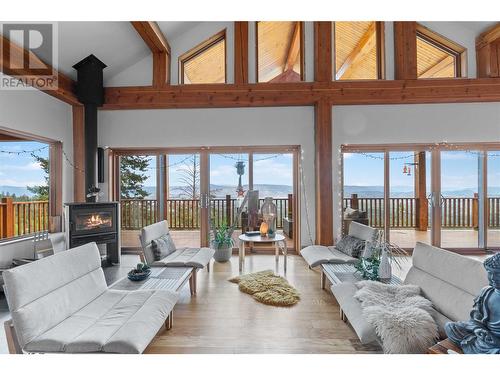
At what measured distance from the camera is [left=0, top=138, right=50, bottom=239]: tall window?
169 inches

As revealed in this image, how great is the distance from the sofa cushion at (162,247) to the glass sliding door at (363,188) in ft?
10.7

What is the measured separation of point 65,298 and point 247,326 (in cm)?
151

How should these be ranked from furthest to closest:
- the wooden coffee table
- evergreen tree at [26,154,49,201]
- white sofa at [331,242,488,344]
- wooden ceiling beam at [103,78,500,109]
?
wooden ceiling beam at [103,78,500,109]
evergreen tree at [26,154,49,201]
the wooden coffee table
white sofa at [331,242,488,344]

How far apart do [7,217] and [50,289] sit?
13.1 ft

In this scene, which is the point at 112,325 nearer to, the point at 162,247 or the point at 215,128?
the point at 162,247

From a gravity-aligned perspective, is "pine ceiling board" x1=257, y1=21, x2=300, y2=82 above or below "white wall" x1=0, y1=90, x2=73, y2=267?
above

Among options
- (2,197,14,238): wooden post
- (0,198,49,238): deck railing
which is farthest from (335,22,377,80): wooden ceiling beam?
(2,197,14,238): wooden post

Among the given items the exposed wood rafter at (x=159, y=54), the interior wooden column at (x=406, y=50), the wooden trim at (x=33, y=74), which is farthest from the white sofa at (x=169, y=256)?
the interior wooden column at (x=406, y=50)

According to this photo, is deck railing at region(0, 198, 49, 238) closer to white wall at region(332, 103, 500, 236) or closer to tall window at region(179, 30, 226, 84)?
tall window at region(179, 30, 226, 84)

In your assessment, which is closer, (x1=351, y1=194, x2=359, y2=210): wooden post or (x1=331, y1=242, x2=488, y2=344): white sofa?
(x1=331, y1=242, x2=488, y2=344): white sofa

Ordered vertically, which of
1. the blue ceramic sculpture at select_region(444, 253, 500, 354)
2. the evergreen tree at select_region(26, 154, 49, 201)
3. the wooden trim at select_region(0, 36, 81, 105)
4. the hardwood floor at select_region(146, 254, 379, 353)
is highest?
the wooden trim at select_region(0, 36, 81, 105)

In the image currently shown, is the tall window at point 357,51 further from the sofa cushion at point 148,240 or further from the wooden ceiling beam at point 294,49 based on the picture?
the sofa cushion at point 148,240

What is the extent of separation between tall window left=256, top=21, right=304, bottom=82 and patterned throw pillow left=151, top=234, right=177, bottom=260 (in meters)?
3.36

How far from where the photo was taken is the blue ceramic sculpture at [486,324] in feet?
4.43
